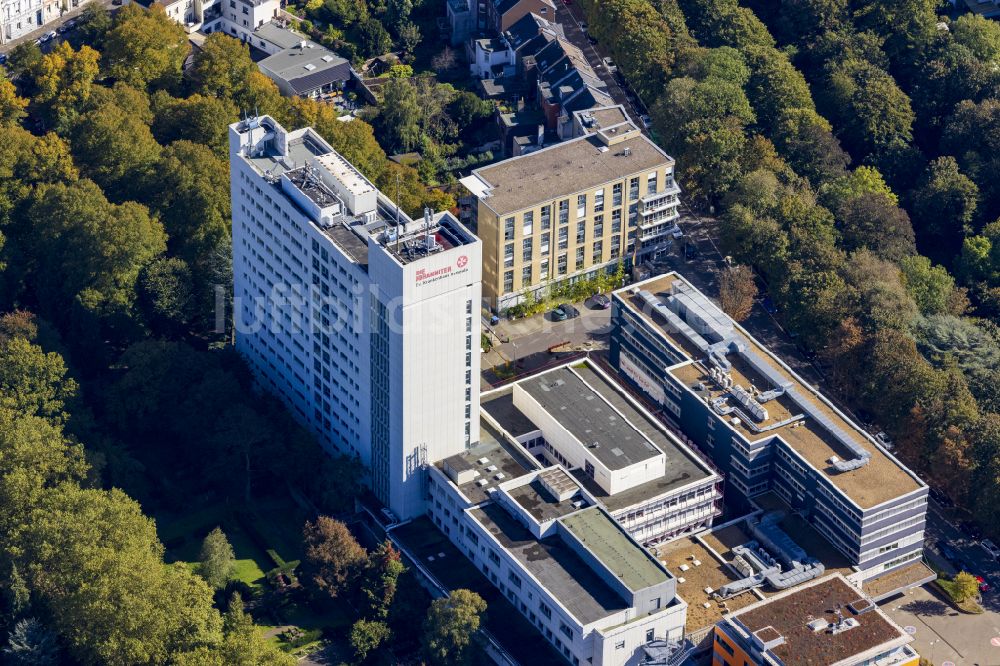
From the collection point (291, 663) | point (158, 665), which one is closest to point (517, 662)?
point (291, 663)

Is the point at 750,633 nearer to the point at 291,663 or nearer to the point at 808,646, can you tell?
the point at 808,646

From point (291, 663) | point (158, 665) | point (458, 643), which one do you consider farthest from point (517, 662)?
point (158, 665)

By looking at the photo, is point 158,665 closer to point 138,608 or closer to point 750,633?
point 138,608

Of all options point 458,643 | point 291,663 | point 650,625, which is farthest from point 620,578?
point 291,663

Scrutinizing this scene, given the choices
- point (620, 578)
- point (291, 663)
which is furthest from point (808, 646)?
point (291, 663)

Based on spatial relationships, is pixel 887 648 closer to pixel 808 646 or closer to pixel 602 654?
pixel 808 646
